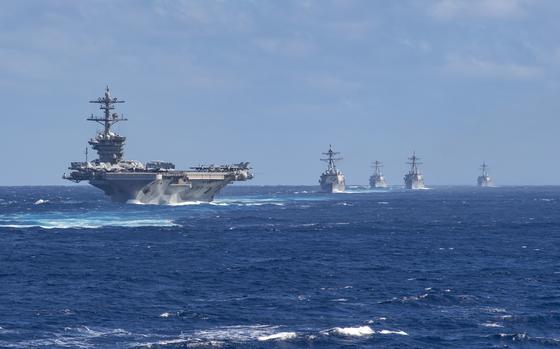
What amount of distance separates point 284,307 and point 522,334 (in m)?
14.1

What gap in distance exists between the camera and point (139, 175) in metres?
152

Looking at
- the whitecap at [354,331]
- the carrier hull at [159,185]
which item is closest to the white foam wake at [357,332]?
the whitecap at [354,331]

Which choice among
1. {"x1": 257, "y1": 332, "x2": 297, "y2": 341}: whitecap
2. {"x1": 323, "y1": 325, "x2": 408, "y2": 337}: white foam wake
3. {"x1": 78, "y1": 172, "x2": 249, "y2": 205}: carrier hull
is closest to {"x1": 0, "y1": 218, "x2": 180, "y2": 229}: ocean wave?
{"x1": 78, "y1": 172, "x2": 249, "y2": 205}: carrier hull

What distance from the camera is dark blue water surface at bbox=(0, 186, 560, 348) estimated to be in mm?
45312

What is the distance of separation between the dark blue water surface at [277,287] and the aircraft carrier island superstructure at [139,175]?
41.2 metres

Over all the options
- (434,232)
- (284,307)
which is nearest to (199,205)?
(434,232)

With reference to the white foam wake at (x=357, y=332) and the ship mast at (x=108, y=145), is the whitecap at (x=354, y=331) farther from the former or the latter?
the ship mast at (x=108, y=145)

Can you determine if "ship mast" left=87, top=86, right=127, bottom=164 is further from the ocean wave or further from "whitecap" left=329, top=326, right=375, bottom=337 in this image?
"whitecap" left=329, top=326, right=375, bottom=337

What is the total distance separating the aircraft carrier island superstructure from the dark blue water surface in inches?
1623

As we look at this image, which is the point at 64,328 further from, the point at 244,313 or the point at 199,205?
the point at 199,205

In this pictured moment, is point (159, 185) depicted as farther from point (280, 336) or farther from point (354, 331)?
point (280, 336)

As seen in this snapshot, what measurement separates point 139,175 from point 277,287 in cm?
9431

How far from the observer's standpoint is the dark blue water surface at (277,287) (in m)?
45.3

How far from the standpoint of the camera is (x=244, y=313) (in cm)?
5109
